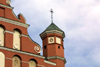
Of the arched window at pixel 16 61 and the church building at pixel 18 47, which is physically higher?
the church building at pixel 18 47

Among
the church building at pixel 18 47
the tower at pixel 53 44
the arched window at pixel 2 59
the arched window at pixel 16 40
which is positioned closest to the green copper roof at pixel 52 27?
the tower at pixel 53 44

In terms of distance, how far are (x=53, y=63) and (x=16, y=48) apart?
395 cm

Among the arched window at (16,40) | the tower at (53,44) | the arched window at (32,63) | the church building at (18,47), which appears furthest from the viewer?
the tower at (53,44)

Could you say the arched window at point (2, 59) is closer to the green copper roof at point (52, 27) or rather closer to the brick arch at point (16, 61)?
the brick arch at point (16, 61)

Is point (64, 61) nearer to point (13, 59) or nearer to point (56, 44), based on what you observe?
point (56, 44)

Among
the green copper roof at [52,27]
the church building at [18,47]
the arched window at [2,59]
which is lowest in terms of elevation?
the arched window at [2,59]

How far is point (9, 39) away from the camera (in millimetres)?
24734

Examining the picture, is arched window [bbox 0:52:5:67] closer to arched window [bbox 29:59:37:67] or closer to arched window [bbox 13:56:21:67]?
arched window [bbox 13:56:21:67]

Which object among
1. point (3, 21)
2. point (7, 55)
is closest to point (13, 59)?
point (7, 55)

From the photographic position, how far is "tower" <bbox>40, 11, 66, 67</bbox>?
2786 centimetres

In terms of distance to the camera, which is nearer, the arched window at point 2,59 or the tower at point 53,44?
the arched window at point 2,59

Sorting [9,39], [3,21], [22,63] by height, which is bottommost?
[22,63]

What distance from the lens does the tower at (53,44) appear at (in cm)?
2786

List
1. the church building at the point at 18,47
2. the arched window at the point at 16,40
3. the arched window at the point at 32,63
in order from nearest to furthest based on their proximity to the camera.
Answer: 1. the church building at the point at 18,47
2. the arched window at the point at 16,40
3. the arched window at the point at 32,63
